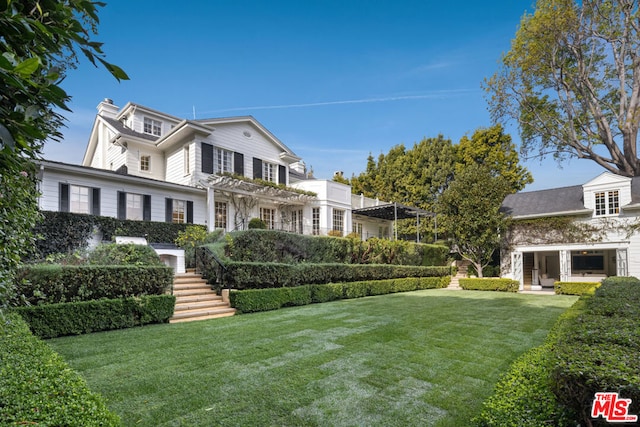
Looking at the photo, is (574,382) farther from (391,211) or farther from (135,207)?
(391,211)

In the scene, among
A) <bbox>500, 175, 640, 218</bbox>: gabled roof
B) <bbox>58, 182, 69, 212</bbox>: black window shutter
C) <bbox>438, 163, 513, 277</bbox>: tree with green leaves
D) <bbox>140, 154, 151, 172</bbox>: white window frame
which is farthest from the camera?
<bbox>438, 163, 513, 277</bbox>: tree with green leaves

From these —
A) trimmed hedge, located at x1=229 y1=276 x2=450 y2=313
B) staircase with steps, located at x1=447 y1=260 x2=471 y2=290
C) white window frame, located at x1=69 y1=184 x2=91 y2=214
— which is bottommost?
staircase with steps, located at x1=447 y1=260 x2=471 y2=290

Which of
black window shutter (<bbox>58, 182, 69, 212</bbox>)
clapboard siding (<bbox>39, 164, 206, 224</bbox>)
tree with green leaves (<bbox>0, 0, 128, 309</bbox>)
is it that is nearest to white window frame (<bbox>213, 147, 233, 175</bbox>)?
clapboard siding (<bbox>39, 164, 206, 224</bbox>)

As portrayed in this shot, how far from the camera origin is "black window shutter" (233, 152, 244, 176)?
18.1m

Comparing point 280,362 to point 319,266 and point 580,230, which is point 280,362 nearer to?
point 319,266

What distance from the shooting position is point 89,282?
7.23 metres

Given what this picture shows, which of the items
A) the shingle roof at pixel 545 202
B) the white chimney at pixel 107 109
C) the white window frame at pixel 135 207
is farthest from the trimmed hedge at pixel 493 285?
the white chimney at pixel 107 109

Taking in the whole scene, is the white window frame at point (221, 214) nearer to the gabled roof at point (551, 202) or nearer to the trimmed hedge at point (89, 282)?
the trimmed hedge at point (89, 282)

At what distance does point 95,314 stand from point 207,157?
11.1 m

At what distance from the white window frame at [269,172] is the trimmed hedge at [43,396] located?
1710 cm

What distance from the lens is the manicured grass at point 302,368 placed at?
10.9 feet

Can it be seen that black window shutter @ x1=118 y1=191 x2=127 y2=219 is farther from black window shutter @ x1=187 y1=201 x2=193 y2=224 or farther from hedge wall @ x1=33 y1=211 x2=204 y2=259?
black window shutter @ x1=187 y1=201 x2=193 y2=224

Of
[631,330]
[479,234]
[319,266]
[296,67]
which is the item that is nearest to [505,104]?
[479,234]

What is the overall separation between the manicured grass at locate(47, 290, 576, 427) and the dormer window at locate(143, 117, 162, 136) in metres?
15.2
